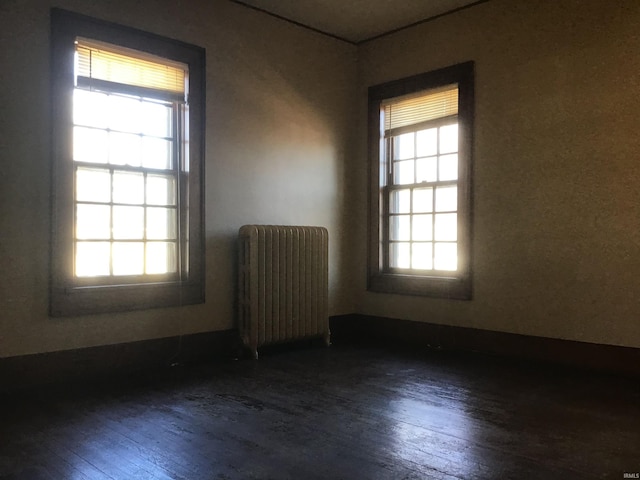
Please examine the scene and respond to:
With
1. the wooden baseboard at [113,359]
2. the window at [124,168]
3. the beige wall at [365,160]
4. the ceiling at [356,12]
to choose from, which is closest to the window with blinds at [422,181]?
the beige wall at [365,160]

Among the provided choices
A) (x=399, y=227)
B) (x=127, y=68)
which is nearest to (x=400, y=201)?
(x=399, y=227)

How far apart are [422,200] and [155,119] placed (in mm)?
2513

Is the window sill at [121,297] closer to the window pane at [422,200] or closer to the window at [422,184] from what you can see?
the window at [422,184]

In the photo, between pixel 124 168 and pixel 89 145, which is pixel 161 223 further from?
pixel 89 145

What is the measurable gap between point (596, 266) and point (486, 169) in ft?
3.94

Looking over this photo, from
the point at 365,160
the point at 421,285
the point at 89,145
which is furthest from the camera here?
the point at 365,160

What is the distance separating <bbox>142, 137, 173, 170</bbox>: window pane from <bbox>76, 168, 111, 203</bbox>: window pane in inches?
13.2

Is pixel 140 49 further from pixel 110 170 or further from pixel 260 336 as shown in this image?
pixel 260 336

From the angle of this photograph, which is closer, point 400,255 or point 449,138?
point 449,138

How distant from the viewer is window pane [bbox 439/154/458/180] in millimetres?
4988

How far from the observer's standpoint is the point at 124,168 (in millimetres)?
4094

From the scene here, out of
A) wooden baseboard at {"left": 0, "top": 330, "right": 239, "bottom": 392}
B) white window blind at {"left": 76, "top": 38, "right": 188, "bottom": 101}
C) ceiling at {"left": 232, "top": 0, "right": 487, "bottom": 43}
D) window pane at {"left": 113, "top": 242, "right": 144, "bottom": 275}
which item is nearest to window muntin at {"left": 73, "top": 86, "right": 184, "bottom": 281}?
window pane at {"left": 113, "top": 242, "right": 144, "bottom": 275}

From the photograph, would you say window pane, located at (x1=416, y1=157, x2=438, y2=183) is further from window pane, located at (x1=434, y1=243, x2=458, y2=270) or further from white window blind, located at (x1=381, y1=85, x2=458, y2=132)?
window pane, located at (x1=434, y1=243, x2=458, y2=270)

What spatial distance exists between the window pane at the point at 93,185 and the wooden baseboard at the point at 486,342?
255 centimetres
